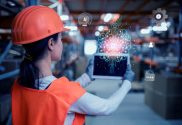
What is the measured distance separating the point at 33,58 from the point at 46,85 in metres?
0.16

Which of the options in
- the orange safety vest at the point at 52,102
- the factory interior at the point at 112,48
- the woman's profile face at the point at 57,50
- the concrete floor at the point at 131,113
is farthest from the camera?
the concrete floor at the point at 131,113

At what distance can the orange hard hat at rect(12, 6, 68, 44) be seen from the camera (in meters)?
1.26

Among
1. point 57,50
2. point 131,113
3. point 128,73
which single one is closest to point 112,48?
point 128,73

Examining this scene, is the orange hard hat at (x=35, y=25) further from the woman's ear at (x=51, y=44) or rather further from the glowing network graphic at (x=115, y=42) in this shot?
the glowing network graphic at (x=115, y=42)

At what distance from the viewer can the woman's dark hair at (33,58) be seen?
1.28 meters

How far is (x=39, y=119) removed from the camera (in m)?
1.26

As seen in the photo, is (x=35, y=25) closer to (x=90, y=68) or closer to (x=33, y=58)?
(x=33, y=58)

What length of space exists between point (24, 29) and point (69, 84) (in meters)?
0.37

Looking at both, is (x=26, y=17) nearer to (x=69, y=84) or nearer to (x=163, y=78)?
(x=69, y=84)

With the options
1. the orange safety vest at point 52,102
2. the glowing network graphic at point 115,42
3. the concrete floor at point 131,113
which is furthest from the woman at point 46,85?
the concrete floor at point 131,113

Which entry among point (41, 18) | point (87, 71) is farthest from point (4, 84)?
point (41, 18)

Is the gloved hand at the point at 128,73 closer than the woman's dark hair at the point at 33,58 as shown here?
No

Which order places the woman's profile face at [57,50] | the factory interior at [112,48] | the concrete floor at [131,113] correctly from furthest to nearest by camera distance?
1. the concrete floor at [131,113]
2. the factory interior at [112,48]
3. the woman's profile face at [57,50]

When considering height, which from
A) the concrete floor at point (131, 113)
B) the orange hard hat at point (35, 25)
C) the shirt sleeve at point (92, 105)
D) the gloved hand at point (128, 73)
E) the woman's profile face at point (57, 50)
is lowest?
the concrete floor at point (131, 113)
